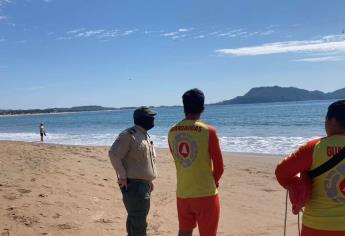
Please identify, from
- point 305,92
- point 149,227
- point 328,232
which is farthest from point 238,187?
point 305,92

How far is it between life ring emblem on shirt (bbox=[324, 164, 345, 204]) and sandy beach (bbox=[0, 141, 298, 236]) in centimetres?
364

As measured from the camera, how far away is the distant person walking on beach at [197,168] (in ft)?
12.6

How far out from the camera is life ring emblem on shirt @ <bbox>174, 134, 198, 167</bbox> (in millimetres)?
3857

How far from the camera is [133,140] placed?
4.48 metres

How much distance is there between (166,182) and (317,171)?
24.7ft

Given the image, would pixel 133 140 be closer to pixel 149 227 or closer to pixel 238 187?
pixel 149 227

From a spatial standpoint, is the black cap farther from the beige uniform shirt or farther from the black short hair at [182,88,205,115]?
the black short hair at [182,88,205,115]

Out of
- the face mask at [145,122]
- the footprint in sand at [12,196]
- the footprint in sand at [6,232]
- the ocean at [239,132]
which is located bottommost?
the ocean at [239,132]

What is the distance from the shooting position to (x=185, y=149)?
390 cm

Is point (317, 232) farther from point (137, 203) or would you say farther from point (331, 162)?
point (137, 203)

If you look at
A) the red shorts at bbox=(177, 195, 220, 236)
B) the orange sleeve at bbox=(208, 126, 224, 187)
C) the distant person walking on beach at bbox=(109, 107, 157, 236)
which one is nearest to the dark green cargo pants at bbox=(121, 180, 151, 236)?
the distant person walking on beach at bbox=(109, 107, 157, 236)

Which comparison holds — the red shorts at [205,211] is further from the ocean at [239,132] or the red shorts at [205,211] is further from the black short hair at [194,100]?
the ocean at [239,132]

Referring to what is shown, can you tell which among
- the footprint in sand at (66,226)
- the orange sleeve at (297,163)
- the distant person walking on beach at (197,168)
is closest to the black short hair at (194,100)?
the distant person walking on beach at (197,168)

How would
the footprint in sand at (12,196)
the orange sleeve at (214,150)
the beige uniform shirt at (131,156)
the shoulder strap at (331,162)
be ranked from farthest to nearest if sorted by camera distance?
1. the footprint in sand at (12,196)
2. the beige uniform shirt at (131,156)
3. the orange sleeve at (214,150)
4. the shoulder strap at (331,162)
